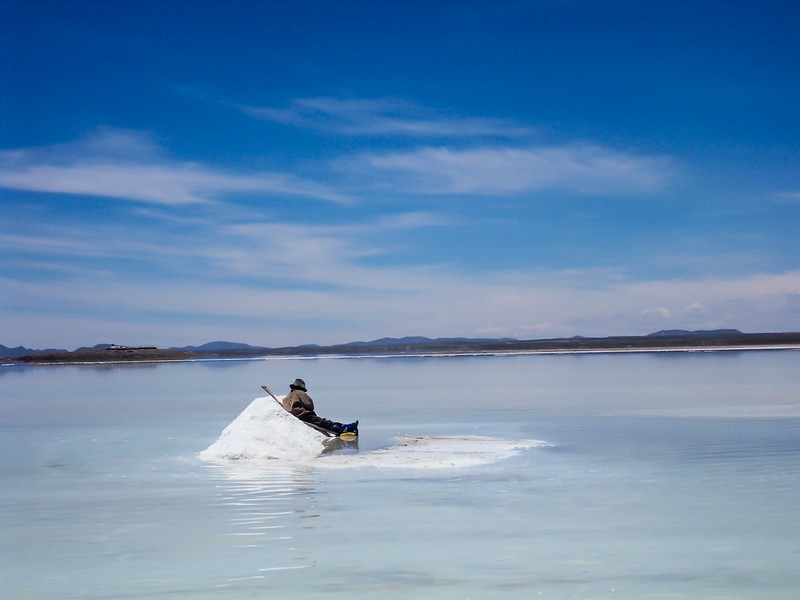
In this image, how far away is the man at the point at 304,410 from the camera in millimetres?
17250

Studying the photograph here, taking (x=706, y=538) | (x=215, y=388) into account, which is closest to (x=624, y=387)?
(x=215, y=388)

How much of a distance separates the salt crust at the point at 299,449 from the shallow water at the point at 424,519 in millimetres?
517

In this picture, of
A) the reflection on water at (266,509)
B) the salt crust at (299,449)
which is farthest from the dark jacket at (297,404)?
the reflection on water at (266,509)

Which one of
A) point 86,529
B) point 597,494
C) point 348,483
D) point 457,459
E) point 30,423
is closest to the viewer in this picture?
point 86,529

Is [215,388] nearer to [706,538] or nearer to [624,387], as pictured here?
[624,387]

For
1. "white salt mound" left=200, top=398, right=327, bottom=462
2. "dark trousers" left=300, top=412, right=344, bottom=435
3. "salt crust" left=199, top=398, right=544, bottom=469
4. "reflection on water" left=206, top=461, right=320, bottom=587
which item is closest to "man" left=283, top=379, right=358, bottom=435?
"dark trousers" left=300, top=412, right=344, bottom=435

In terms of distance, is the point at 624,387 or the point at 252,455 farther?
the point at 624,387

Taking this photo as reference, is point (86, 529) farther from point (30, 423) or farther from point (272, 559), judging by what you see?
point (30, 423)

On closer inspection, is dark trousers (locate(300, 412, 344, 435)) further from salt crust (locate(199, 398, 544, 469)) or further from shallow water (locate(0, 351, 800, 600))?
shallow water (locate(0, 351, 800, 600))

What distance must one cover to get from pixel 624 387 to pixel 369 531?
27973 millimetres

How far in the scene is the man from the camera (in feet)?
56.6

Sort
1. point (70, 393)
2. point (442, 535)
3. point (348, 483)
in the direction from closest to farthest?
point (442, 535)
point (348, 483)
point (70, 393)

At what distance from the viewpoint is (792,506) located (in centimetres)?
1024

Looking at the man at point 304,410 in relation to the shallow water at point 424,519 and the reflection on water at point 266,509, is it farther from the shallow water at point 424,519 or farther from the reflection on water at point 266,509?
the reflection on water at point 266,509
